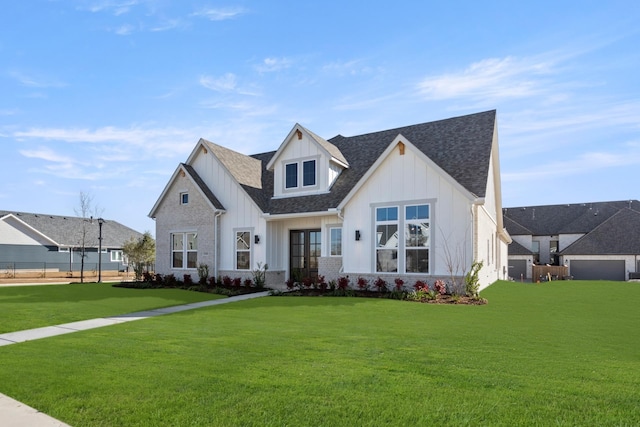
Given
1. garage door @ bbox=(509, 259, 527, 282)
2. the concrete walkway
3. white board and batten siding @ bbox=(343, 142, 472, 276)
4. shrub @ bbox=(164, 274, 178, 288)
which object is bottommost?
garage door @ bbox=(509, 259, 527, 282)

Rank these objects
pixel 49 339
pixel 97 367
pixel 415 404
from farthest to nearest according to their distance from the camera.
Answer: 1. pixel 49 339
2. pixel 97 367
3. pixel 415 404

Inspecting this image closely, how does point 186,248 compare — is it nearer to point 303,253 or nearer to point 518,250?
point 303,253

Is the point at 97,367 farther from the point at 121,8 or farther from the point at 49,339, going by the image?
the point at 121,8

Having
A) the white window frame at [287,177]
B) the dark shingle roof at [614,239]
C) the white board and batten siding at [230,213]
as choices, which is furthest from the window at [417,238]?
the dark shingle roof at [614,239]

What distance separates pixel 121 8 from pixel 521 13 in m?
11.1

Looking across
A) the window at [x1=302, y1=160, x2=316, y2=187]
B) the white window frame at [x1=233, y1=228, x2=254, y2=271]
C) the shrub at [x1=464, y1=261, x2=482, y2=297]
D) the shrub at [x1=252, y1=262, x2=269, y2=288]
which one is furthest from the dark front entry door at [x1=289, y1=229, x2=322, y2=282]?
the shrub at [x1=464, y1=261, x2=482, y2=297]

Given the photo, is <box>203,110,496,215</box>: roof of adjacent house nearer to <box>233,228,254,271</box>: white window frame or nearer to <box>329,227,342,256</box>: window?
<box>329,227,342,256</box>: window

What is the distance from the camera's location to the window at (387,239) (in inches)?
635

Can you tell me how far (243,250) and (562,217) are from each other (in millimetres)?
47649

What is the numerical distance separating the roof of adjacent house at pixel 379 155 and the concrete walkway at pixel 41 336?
5026 mm

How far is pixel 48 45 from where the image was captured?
41.0ft

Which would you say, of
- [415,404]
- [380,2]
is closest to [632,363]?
[415,404]

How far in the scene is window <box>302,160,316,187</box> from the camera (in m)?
19.9

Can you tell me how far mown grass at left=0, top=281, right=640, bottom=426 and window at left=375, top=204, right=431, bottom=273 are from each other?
228 inches
